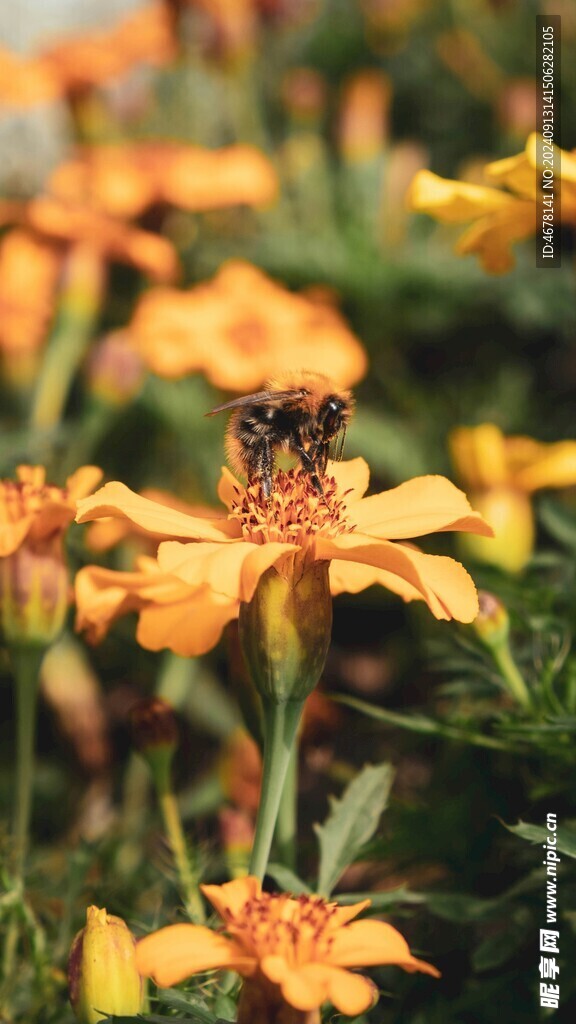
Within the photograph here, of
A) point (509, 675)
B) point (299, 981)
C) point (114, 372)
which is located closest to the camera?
point (299, 981)

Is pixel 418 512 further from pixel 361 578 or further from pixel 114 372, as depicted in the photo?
pixel 114 372

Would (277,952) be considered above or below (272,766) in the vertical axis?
below

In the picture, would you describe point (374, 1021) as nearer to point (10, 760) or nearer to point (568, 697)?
point (568, 697)

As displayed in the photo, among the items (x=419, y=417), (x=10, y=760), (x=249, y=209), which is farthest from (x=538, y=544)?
(x=249, y=209)

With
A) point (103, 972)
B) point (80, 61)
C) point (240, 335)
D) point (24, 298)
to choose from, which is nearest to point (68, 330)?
point (24, 298)

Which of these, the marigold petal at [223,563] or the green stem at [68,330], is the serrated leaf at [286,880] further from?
the green stem at [68,330]

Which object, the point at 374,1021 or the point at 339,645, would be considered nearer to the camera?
the point at 374,1021

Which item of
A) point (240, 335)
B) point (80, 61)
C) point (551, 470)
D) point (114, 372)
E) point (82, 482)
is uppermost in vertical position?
point (80, 61)
